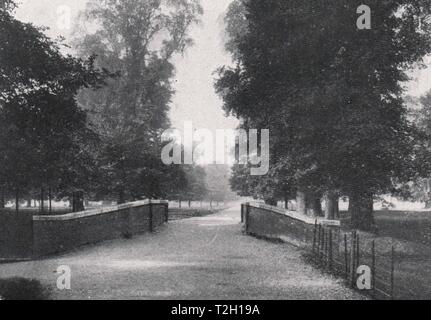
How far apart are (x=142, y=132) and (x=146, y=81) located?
547 cm

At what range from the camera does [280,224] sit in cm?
1644

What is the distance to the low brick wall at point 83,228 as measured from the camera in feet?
43.0

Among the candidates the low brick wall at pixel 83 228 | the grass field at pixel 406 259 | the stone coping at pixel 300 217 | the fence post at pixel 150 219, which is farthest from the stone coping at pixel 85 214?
the grass field at pixel 406 259

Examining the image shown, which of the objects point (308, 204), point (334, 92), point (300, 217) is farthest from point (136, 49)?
point (300, 217)

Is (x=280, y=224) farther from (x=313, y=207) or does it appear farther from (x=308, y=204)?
(x=313, y=207)

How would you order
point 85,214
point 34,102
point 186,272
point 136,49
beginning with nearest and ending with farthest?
point 186,272 < point 85,214 < point 34,102 < point 136,49

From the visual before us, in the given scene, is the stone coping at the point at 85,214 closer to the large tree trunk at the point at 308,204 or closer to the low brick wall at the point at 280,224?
the low brick wall at the point at 280,224

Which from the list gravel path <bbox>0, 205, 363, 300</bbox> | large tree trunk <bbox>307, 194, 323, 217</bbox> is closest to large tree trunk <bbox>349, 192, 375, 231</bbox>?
gravel path <bbox>0, 205, 363, 300</bbox>

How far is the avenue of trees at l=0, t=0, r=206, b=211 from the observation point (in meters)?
17.0

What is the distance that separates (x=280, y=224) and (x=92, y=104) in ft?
61.9

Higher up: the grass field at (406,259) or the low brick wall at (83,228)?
the low brick wall at (83,228)

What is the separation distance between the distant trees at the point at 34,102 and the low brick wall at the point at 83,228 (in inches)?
109

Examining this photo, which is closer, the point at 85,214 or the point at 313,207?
the point at 85,214
